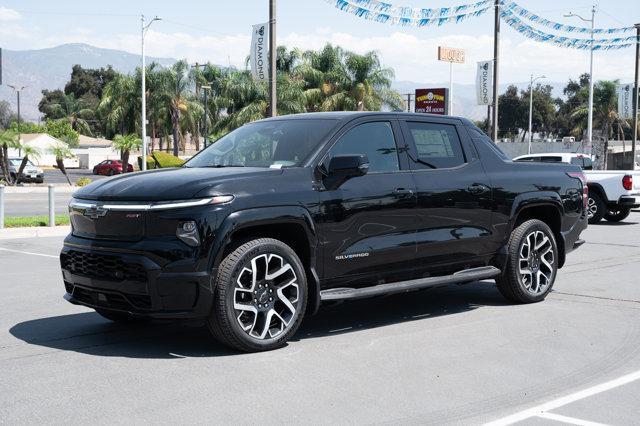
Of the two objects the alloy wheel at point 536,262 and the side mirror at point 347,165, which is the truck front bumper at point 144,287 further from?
the alloy wheel at point 536,262

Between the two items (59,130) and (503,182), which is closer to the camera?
(503,182)

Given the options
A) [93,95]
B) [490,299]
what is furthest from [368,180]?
[93,95]

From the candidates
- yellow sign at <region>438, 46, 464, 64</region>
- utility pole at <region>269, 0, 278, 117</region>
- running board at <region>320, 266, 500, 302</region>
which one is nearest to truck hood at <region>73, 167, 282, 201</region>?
running board at <region>320, 266, 500, 302</region>

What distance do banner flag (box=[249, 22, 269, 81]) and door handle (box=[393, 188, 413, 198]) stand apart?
46.0ft

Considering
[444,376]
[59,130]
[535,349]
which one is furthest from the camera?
[59,130]

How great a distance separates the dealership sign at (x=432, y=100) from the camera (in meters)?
29.2

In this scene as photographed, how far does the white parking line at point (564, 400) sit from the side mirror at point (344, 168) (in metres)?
2.43

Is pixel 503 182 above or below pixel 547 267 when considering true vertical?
above

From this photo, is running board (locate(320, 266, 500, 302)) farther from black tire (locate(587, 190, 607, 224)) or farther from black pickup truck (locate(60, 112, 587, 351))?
black tire (locate(587, 190, 607, 224))

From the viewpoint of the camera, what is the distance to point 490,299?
8.96 meters

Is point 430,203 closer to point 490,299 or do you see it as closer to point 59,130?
point 490,299

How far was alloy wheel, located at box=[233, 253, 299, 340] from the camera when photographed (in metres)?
6.19

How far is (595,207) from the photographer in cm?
1967

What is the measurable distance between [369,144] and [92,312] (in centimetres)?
324
